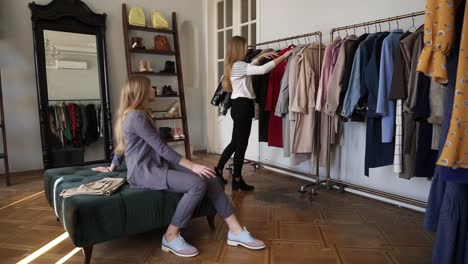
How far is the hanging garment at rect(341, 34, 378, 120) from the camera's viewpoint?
2.52 m

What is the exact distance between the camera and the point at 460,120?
103 centimetres

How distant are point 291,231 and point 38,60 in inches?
133

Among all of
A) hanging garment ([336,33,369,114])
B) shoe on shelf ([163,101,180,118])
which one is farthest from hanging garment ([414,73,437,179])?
shoe on shelf ([163,101,180,118])

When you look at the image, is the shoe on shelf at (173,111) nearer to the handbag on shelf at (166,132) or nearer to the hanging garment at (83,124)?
the handbag on shelf at (166,132)

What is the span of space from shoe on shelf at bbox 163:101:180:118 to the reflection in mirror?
89 cm

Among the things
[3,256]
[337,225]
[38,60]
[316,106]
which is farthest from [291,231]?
[38,60]

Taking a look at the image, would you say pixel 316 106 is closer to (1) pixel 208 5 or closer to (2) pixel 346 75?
(2) pixel 346 75

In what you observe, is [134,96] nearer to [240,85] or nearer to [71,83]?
[240,85]

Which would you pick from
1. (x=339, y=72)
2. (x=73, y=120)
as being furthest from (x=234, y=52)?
(x=73, y=120)

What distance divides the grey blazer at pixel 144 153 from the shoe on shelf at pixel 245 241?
531mm

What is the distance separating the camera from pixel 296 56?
Result: 3.08 meters

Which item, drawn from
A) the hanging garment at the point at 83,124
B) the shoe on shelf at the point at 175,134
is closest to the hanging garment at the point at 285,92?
the shoe on shelf at the point at 175,134

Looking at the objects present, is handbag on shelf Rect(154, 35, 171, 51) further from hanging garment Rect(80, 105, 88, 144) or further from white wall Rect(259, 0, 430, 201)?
white wall Rect(259, 0, 430, 201)

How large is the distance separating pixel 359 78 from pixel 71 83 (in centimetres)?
329
